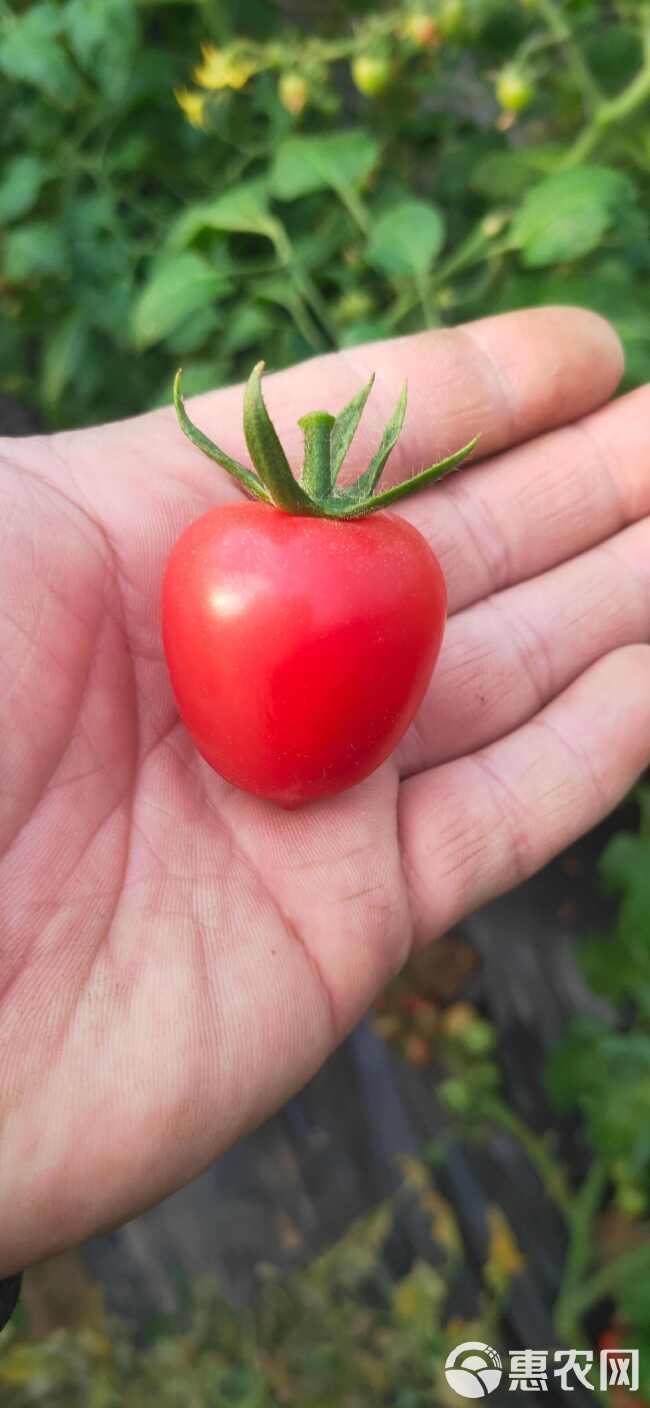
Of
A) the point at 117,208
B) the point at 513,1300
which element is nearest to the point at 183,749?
the point at 117,208

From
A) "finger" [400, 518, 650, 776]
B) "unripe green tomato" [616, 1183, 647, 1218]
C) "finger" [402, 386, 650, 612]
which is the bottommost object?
"unripe green tomato" [616, 1183, 647, 1218]

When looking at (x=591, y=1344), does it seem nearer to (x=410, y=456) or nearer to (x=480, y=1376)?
(x=480, y=1376)

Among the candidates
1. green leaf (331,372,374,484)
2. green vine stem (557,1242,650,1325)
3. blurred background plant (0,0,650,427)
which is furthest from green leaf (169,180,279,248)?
green vine stem (557,1242,650,1325)

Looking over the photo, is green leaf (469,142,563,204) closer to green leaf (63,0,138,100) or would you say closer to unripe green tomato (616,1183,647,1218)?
green leaf (63,0,138,100)

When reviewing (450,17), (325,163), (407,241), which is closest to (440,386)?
(407,241)

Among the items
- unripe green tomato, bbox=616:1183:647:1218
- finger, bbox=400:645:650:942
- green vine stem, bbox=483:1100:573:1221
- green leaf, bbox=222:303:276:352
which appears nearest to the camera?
finger, bbox=400:645:650:942

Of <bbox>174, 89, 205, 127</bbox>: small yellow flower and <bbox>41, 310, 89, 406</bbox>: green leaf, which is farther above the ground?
<bbox>174, 89, 205, 127</bbox>: small yellow flower
